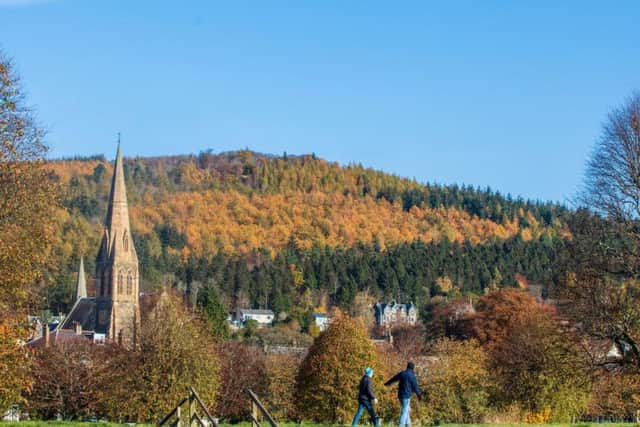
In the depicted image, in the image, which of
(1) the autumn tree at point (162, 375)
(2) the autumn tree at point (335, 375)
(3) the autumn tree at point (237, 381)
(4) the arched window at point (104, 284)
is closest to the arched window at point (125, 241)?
(4) the arched window at point (104, 284)

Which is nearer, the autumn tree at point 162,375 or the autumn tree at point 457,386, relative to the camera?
the autumn tree at point 162,375

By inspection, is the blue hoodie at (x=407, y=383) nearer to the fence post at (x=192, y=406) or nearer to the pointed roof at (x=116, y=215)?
the fence post at (x=192, y=406)

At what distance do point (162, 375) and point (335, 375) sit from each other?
1213cm

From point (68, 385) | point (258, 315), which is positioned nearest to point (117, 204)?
point (258, 315)

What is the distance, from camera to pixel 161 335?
178 ft

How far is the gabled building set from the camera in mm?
158000

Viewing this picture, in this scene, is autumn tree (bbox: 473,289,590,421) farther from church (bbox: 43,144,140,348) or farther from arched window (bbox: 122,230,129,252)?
arched window (bbox: 122,230,129,252)

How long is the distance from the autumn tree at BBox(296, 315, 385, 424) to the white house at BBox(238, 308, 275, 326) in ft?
299

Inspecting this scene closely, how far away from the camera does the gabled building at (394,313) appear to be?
518 ft

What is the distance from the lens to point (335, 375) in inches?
2347

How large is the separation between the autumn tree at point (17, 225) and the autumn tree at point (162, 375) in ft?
62.6

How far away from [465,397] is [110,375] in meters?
22.0

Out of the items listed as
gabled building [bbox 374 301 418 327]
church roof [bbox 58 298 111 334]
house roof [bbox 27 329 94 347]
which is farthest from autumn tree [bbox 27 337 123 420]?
gabled building [bbox 374 301 418 327]

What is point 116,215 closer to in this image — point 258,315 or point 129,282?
point 129,282
